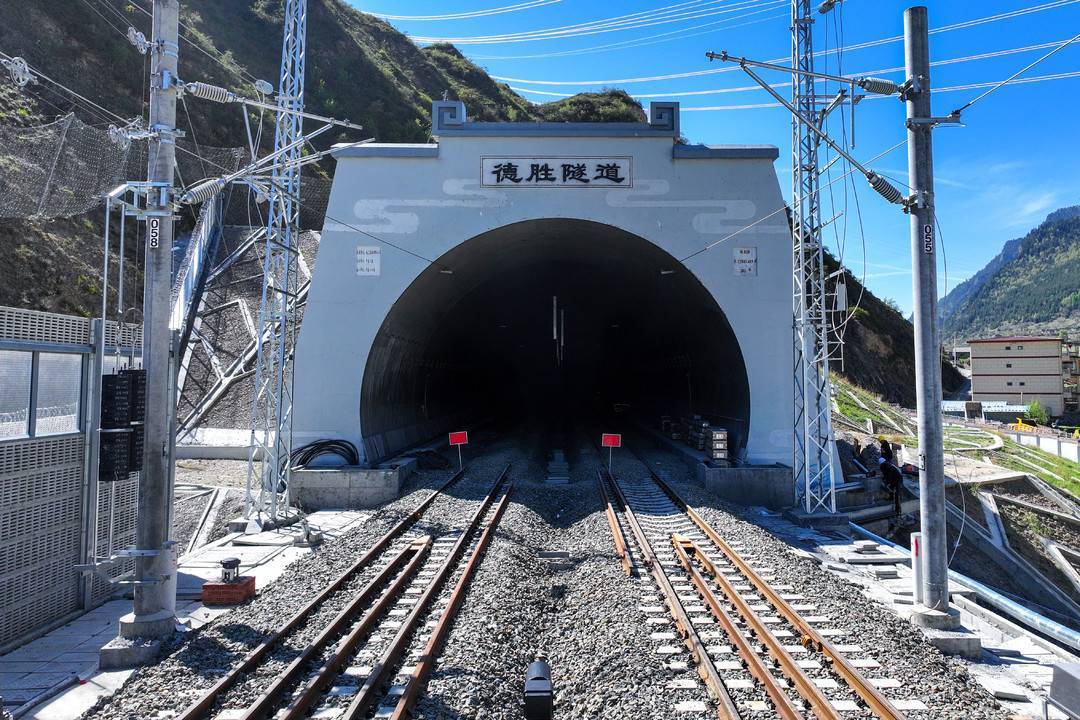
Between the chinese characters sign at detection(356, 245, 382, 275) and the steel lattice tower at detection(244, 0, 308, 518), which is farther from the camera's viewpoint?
the chinese characters sign at detection(356, 245, 382, 275)

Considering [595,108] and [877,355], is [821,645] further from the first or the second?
[595,108]

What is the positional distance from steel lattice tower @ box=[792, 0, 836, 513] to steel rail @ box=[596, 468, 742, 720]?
5087 millimetres

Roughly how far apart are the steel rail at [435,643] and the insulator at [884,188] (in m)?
6.72

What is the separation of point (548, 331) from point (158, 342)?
3043 centimetres

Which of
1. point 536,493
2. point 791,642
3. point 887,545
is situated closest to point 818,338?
point 887,545

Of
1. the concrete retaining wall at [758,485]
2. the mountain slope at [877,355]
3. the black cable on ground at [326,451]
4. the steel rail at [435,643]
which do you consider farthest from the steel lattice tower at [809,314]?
the mountain slope at [877,355]

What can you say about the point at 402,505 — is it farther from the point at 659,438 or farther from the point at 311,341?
the point at 659,438

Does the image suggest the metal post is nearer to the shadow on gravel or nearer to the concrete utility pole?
the shadow on gravel

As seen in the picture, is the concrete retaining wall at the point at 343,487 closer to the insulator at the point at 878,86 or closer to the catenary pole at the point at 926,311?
the catenary pole at the point at 926,311

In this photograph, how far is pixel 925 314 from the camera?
23.9 feet

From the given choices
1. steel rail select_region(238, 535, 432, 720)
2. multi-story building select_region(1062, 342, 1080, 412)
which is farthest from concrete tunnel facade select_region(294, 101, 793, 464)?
multi-story building select_region(1062, 342, 1080, 412)

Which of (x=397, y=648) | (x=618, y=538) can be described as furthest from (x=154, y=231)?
(x=618, y=538)

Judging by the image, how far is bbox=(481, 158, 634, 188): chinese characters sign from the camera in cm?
1596

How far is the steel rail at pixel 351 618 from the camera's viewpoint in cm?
507
